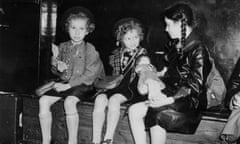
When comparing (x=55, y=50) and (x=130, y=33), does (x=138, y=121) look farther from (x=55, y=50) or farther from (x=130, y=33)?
(x=55, y=50)

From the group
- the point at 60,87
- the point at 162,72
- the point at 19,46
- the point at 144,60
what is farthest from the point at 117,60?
the point at 19,46

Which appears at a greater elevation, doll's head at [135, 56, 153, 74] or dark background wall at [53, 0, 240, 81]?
dark background wall at [53, 0, 240, 81]

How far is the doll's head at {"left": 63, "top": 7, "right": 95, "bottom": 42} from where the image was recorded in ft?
7.77

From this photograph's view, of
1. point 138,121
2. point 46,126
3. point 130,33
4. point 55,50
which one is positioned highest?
point 130,33

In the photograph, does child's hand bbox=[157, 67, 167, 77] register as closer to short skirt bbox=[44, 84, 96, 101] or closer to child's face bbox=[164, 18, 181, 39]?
child's face bbox=[164, 18, 181, 39]

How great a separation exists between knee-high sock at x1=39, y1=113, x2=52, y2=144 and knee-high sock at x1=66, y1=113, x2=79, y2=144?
0.52ft

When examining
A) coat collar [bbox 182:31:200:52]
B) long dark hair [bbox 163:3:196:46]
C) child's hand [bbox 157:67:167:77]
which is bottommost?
child's hand [bbox 157:67:167:77]

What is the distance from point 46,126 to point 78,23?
72cm

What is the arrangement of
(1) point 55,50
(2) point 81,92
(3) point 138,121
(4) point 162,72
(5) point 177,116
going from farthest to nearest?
(1) point 55,50 → (2) point 81,92 → (4) point 162,72 → (3) point 138,121 → (5) point 177,116

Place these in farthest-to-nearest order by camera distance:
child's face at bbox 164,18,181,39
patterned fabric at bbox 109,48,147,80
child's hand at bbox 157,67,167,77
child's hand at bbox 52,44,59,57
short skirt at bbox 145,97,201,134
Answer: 1. child's hand at bbox 52,44,59,57
2. patterned fabric at bbox 109,48,147,80
3. child's hand at bbox 157,67,167,77
4. child's face at bbox 164,18,181,39
5. short skirt at bbox 145,97,201,134

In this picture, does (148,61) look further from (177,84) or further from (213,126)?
(213,126)

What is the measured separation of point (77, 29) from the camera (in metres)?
2.37

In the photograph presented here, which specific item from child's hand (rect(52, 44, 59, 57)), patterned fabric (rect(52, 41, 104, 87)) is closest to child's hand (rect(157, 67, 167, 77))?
patterned fabric (rect(52, 41, 104, 87))

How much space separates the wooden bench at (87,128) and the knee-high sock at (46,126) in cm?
3
